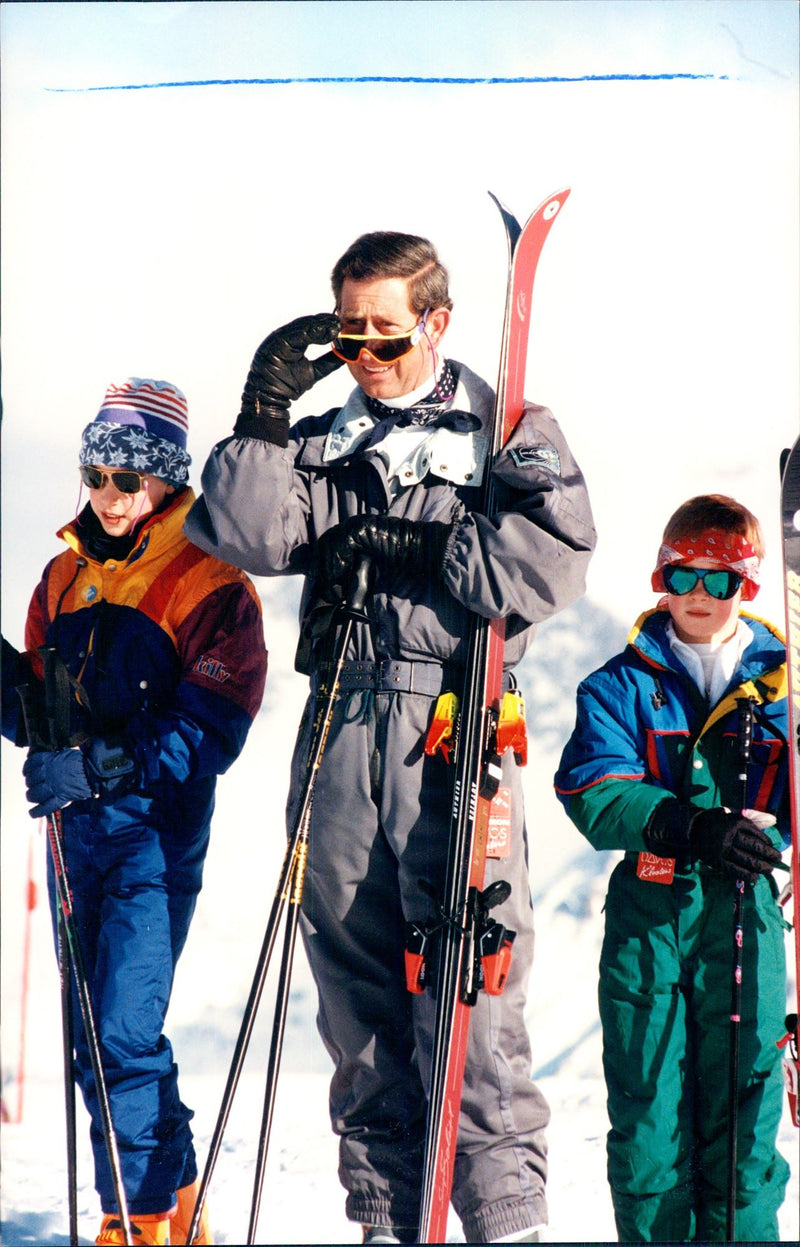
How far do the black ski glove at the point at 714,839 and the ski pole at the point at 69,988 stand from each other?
142 centimetres

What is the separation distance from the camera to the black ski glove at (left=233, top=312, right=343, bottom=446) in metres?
3.45

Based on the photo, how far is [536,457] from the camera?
3490 mm

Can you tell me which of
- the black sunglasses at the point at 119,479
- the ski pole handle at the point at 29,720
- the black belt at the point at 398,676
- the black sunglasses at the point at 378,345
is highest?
the black sunglasses at the point at 378,345

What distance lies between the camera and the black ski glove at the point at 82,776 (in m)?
3.60

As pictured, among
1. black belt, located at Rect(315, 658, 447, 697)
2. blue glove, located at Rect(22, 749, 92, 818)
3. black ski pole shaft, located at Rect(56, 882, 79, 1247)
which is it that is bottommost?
black ski pole shaft, located at Rect(56, 882, 79, 1247)

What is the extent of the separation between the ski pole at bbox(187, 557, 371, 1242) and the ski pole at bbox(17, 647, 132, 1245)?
0.78 feet

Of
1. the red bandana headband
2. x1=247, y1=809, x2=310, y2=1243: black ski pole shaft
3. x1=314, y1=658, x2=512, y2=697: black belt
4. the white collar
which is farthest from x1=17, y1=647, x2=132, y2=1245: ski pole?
the red bandana headband

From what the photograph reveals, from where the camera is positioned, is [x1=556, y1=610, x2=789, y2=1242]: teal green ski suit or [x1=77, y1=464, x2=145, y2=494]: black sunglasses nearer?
[x1=556, y1=610, x2=789, y2=1242]: teal green ski suit

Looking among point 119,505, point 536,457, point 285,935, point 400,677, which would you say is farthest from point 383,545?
point 285,935

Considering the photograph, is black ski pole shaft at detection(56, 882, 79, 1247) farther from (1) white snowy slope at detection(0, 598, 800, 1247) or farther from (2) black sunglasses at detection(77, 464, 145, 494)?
(2) black sunglasses at detection(77, 464, 145, 494)

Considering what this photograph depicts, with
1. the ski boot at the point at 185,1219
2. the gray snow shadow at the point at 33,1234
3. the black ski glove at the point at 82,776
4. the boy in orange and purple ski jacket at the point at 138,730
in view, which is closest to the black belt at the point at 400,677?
the boy in orange and purple ski jacket at the point at 138,730

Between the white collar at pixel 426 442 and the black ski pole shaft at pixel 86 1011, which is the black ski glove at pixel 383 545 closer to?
the white collar at pixel 426 442

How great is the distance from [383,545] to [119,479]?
0.75 metres

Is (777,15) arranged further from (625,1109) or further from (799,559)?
(625,1109)
